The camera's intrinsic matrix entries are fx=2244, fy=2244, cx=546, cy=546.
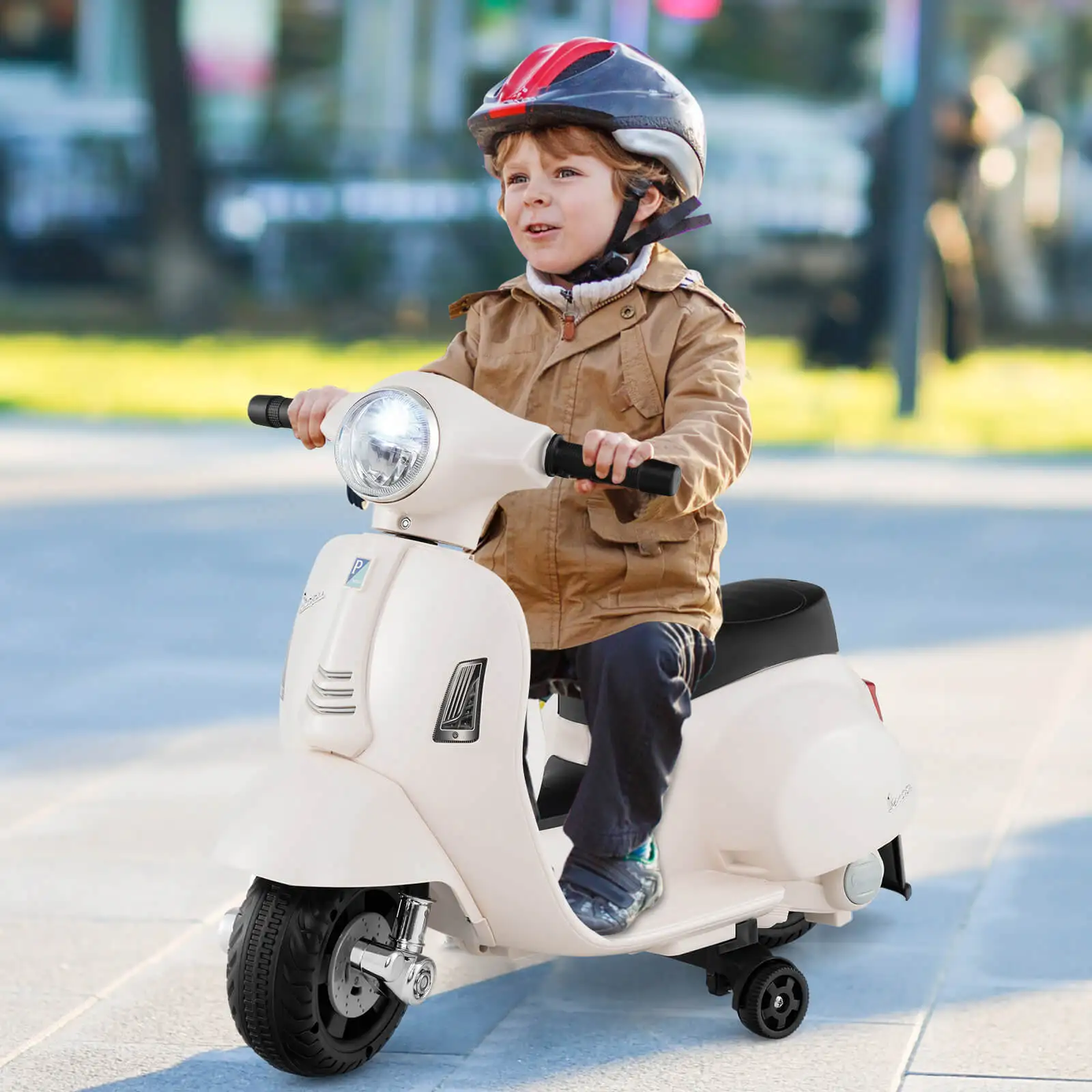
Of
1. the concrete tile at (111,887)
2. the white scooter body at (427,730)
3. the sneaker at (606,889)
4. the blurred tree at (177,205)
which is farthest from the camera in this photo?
the blurred tree at (177,205)

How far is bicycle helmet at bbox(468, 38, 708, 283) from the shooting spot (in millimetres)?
3486

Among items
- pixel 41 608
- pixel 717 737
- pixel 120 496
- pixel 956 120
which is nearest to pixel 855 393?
pixel 956 120

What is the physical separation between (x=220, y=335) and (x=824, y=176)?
6086 mm

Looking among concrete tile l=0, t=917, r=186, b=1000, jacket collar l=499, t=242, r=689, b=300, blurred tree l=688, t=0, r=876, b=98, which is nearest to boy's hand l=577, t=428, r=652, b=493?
jacket collar l=499, t=242, r=689, b=300

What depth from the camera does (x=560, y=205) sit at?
3.57m

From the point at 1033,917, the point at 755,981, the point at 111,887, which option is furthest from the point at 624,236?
the point at 111,887

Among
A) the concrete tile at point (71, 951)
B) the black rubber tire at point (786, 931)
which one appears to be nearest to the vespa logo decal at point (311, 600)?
the concrete tile at point (71, 951)

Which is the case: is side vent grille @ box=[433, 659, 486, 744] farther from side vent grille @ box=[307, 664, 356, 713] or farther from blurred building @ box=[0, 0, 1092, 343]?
blurred building @ box=[0, 0, 1092, 343]

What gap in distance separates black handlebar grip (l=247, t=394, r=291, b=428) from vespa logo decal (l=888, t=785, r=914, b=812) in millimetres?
1217

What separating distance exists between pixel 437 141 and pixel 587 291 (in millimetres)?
17020

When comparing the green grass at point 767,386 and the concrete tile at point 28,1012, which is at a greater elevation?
the concrete tile at point 28,1012

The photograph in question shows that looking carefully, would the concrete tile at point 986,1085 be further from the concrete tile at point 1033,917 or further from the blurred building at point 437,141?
the blurred building at point 437,141

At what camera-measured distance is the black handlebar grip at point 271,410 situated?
11.4 feet

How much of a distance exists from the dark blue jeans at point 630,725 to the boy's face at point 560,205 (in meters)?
0.63
